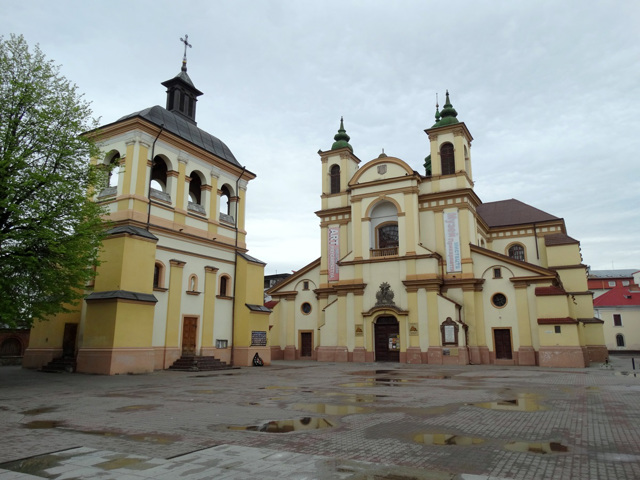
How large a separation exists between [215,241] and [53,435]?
19.3 metres

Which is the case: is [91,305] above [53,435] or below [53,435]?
above

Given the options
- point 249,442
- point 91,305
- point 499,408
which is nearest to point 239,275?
point 91,305

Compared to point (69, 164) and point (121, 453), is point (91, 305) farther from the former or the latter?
point (121, 453)

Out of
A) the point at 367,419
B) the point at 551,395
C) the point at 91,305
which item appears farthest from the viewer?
the point at 91,305

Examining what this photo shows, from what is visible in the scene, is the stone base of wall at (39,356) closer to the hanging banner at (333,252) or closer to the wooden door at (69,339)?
the wooden door at (69,339)

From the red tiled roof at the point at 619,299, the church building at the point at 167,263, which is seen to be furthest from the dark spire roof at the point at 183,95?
the red tiled roof at the point at 619,299

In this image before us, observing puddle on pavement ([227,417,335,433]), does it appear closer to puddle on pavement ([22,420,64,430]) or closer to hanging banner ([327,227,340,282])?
puddle on pavement ([22,420,64,430])

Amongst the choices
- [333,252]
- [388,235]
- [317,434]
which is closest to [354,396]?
[317,434]

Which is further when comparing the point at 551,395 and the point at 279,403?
the point at 551,395

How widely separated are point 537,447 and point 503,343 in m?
27.2

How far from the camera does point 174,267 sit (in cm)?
2378

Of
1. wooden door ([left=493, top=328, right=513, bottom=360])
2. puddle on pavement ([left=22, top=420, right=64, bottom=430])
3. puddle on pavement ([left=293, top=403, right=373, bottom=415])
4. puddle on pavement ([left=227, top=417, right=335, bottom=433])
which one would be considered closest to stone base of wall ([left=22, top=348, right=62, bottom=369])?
puddle on pavement ([left=22, top=420, right=64, bottom=430])

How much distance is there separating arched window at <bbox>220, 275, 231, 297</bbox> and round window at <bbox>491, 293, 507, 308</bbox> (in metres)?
18.2

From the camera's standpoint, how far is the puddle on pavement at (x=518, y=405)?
10.5 metres
